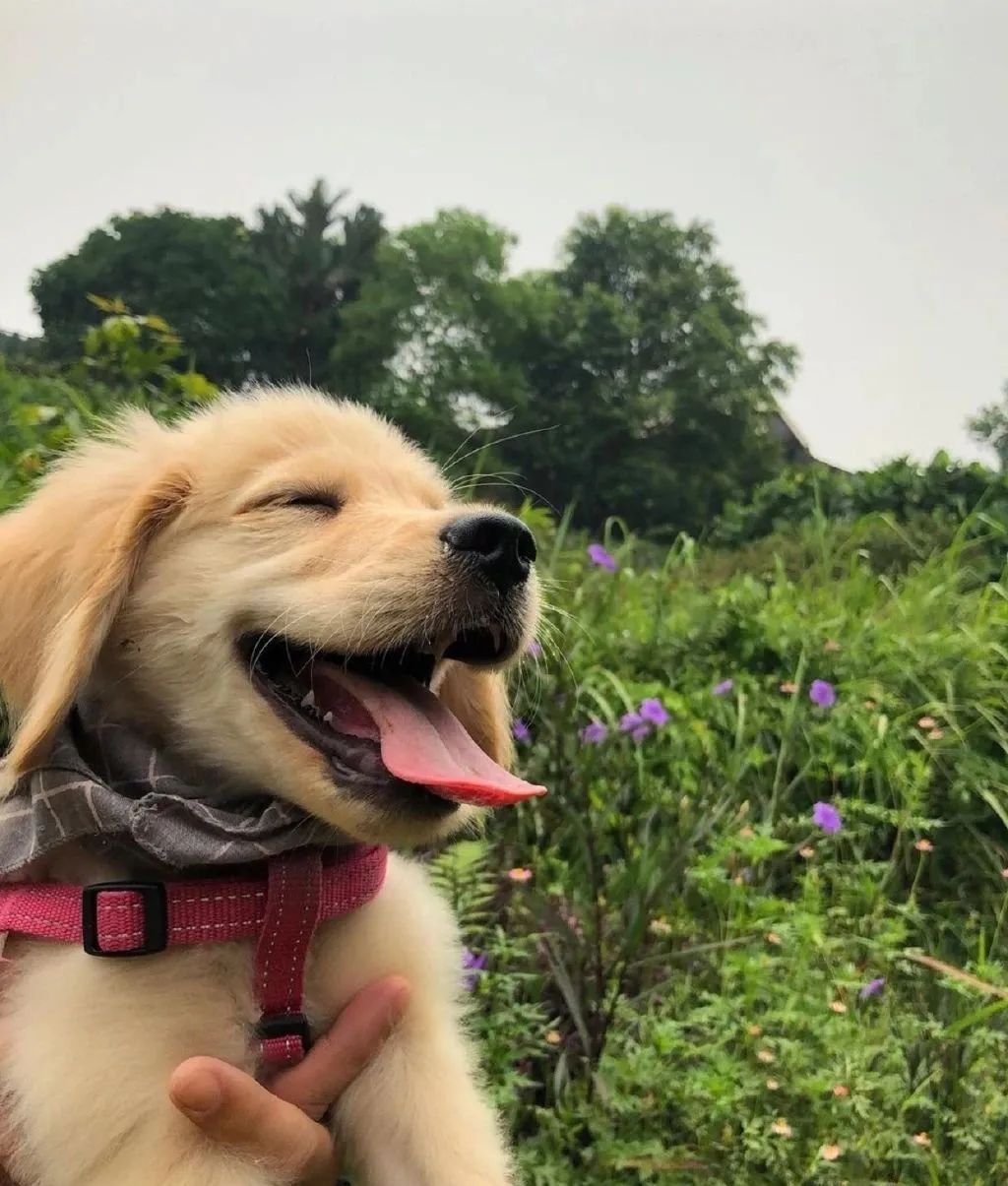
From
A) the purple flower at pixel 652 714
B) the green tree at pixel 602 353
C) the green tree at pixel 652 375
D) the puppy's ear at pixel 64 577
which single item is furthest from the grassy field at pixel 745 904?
the green tree at pixel 652 375

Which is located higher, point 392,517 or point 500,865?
point 392,517

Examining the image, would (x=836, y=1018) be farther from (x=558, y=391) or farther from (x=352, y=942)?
(x=558, y=391)

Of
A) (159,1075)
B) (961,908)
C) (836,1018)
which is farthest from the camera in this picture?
(961,908)

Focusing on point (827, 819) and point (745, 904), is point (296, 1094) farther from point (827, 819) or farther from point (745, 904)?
point (827, 819)

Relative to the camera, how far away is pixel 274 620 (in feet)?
4.24

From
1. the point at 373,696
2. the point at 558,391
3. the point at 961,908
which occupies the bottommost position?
→ the point at 558,391

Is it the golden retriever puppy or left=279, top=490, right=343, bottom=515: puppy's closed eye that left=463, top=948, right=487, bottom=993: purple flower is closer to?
the golden retriever puppy

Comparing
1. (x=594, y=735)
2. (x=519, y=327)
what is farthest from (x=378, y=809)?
(x=519, y=327)

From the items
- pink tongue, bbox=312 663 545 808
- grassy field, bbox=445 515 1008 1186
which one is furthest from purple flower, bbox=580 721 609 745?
pink tongue, bbox=312 663 545 808

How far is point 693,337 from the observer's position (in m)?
24.1

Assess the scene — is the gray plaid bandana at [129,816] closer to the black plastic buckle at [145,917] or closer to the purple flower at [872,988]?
the black plastic buckle at [145,917]

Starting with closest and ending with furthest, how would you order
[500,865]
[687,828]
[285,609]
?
[285,609] → [687,828] → [500,865]

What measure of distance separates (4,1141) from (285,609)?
74 centimetres

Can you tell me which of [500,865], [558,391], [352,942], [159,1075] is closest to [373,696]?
[352,942]
